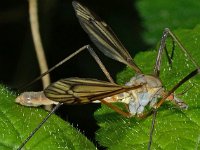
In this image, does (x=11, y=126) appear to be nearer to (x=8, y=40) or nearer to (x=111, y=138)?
(x=111, y=138)

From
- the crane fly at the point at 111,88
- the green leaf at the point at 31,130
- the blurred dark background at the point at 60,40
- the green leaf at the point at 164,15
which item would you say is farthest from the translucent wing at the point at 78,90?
the green leaf at the point at 164,15

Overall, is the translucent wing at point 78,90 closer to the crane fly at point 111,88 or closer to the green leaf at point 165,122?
the crane fly at point 111,88

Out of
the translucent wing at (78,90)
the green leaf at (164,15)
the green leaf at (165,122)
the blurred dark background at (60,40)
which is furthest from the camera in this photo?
the blurred dark background at (60,40)

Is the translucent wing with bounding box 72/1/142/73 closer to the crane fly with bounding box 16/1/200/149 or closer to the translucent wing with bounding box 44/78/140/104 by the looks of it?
the crane fly with bounding box 16/1/200/149

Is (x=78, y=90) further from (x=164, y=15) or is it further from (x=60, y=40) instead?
(x=60, y=40)

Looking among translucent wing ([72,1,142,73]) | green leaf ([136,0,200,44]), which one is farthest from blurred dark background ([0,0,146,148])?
translucent wing ([72,1,142,73])

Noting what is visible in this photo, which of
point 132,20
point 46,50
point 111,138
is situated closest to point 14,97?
point 111,138
